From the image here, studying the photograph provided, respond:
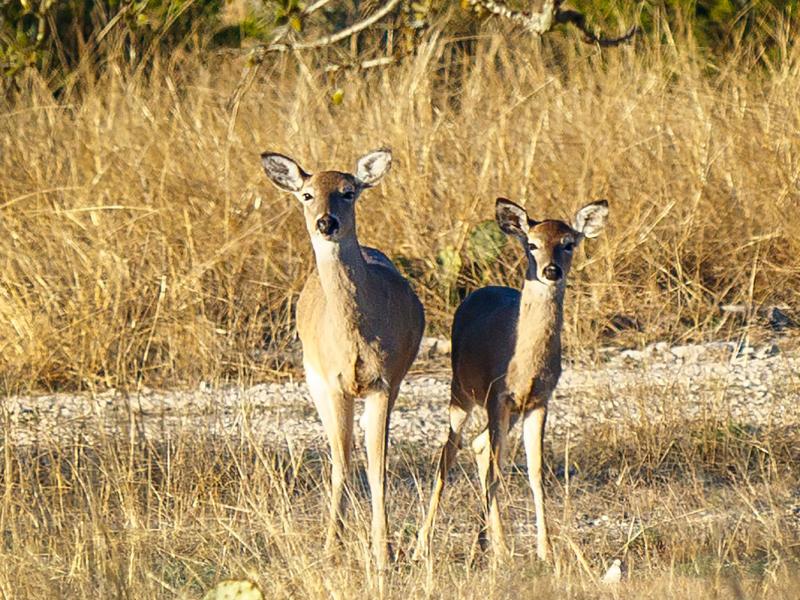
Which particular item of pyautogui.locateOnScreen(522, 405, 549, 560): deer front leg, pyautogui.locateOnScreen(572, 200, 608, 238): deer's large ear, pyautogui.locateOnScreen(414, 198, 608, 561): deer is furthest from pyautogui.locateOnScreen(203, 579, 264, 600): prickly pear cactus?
pyautogui.locateOnScreen(572, 200, 608, 238): deer's large ear

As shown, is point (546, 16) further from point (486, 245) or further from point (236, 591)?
point (236, 591)

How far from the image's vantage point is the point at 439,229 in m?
10.6

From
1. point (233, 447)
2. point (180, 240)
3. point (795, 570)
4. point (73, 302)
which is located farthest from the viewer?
point (180, 240)

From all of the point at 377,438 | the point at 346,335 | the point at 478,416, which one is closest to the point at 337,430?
the point at 377,438

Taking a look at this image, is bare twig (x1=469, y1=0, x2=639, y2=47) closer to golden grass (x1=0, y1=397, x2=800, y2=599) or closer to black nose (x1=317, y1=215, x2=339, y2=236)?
golden grass (x1=0, y1=397, x2=800, y2=599)

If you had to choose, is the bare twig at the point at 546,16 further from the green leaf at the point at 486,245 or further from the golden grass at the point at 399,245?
the green leaf at the point at 486,245

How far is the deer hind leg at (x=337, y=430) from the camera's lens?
20.6ft

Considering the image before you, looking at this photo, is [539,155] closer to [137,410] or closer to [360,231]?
[360,231]

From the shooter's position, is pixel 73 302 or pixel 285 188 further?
pixel 73 302

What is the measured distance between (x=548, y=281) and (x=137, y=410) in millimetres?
2851

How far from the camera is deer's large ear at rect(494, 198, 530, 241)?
21.3ft

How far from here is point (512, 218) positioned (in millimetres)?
6547

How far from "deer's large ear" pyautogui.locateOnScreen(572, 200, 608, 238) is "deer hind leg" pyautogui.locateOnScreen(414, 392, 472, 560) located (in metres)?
0.93

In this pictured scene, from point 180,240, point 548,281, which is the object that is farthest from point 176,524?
point 180,240
